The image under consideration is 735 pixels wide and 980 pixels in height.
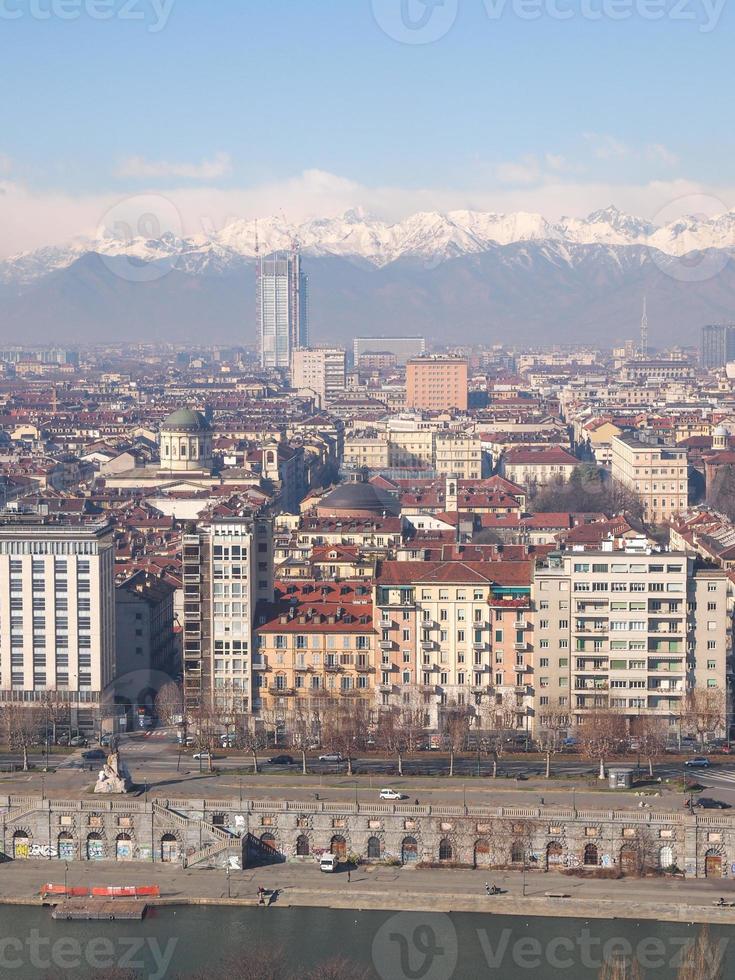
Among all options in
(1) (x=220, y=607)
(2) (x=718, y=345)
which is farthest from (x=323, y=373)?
(1) (x=220, y=607)

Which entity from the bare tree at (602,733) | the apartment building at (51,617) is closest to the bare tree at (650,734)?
the bare tree at (602,733)

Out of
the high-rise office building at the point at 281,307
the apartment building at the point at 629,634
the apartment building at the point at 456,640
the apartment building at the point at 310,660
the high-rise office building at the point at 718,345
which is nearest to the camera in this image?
the apartment building at the point at 629,634

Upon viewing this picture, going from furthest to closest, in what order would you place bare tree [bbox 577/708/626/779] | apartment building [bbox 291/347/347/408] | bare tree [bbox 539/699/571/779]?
apartment building [bbox 291/347/347/408], bare tree [bbox 539/699/571/779], bare tree [bbox 577/708/626/779]

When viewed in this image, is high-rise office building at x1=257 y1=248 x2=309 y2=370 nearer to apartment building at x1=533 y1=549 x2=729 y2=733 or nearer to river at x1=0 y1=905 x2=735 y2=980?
apartment building at x1=533 y1=549 x2=729 y2=733

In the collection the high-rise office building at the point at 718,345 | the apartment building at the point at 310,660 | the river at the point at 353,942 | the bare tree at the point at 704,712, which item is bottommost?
the river at the point at 353,942

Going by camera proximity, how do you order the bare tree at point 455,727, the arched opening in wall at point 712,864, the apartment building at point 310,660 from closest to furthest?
the arched opening in wall at point 712,864
the bare tree at point 455,727
the apartment building at point 310,660

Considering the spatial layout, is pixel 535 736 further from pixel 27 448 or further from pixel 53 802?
pixel 27 448

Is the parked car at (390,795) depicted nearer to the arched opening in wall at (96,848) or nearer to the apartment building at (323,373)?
the arched opening in wall at (96,848)

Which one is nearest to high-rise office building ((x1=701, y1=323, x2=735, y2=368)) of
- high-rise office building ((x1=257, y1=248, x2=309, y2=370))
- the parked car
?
high-rise office building ((x1=257, y1=248, x2=309, y2=370))
